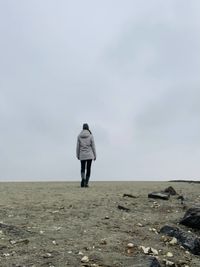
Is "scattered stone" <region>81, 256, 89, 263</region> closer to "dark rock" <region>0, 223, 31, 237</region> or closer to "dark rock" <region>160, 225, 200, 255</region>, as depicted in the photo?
"dark rock" <region>0, 223, 31, 237</region>

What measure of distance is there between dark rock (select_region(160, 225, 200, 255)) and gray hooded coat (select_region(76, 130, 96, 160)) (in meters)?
9.37

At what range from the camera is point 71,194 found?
55.4ft

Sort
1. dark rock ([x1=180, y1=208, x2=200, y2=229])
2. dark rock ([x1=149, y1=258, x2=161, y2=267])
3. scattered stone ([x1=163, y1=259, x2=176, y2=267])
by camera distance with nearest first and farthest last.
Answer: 1. dark rock ([x1=149, y1=258, x2=161, y2=267])
2. scattered stone ([x1=163, y1=259, x2=176, y2=267])
3. dark rock ([x1=180, y1=208, x2=200, y2=229])

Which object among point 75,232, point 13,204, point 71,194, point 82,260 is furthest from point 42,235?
point 71,194

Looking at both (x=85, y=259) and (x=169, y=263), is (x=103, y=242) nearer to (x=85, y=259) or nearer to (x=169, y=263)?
(x=85, y=259)

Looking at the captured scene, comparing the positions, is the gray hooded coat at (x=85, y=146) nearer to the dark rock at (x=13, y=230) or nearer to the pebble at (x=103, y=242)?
the dark rock at (x=13, y=230)

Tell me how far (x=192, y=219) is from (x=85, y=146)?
912cm

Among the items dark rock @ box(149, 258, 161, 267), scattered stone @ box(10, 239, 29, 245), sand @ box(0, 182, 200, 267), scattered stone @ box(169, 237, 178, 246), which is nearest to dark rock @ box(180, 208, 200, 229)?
sand @ box(0, 182, 200, 267)

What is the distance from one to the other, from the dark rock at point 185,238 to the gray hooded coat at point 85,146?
9372mm

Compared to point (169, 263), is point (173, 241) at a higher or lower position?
higher

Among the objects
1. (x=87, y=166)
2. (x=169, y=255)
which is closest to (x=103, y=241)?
(x=169, y=255)

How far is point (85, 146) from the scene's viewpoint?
21062 mm

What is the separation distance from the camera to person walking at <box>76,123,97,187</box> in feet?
68.3

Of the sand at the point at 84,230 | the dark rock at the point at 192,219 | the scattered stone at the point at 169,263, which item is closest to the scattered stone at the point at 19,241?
the sand at the point at 84,230
